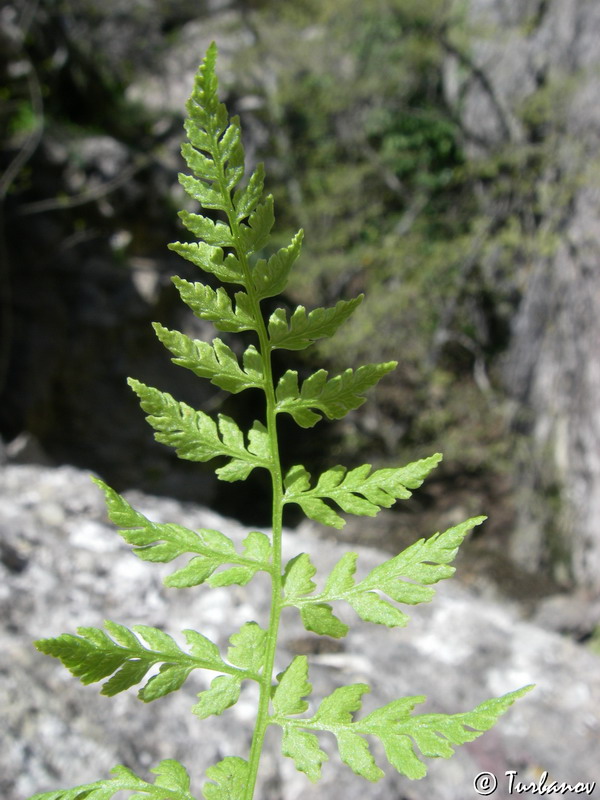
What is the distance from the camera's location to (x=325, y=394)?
0.45m

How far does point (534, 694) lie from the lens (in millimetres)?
1731

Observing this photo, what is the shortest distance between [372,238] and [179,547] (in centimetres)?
759

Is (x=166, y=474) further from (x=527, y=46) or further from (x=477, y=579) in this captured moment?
(x=527, y=46)

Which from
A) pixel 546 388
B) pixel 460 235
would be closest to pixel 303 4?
pixel 460 235

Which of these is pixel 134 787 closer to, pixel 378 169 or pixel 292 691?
pixel 292 691

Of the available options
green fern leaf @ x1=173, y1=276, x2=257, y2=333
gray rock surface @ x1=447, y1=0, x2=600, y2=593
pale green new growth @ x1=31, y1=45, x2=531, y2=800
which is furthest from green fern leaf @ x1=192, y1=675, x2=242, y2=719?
gray rock surface @ x1=447, y1=0, x2=600, y2=593

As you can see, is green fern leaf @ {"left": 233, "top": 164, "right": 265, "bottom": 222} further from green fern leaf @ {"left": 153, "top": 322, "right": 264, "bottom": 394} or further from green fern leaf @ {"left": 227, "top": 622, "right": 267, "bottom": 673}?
green fern leaf @ {"left": 227, "top": 622, "right": 267, "bottom": 673}

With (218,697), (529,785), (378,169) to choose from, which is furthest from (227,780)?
(378,169)

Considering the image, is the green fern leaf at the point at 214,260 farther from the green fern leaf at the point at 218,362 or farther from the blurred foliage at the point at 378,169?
the blurred foliage at the point at 378,169

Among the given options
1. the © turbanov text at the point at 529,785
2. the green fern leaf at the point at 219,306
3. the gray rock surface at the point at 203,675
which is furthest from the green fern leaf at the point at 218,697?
the © turbanov text at the point at 529,785

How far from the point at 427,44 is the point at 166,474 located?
18.4 ft

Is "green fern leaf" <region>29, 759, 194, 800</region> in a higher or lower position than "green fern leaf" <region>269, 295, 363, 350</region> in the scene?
lower

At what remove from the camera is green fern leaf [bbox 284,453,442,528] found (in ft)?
1.42

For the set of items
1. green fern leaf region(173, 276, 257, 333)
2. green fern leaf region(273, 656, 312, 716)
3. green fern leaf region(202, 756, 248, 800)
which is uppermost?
green fern leaf region(173, 276, 257, 333)
